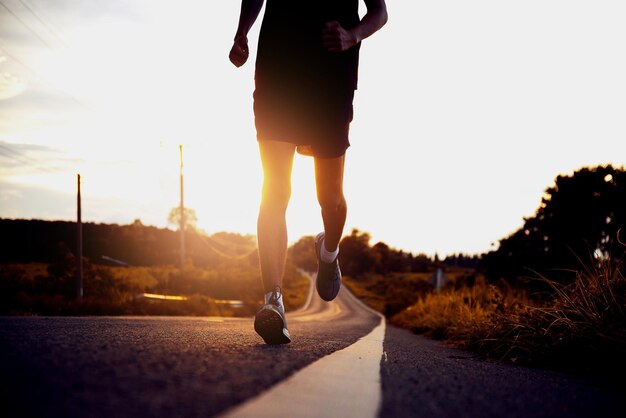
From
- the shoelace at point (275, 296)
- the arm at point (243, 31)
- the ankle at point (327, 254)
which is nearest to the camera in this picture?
the shoelace at point (275, 296)

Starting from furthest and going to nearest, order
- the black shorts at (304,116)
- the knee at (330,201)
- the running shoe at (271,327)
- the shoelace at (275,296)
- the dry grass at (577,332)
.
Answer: the knee at (330,201) < the black shorts at (304,116) < the shoelace at (275,296) < the running shoe at (271,327) < the dry grass at (577,332)

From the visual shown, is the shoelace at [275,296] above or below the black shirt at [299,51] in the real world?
below

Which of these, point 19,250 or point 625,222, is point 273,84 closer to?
point 625,222

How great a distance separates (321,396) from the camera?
1.34 m

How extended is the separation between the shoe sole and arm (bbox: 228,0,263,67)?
1.77 meters

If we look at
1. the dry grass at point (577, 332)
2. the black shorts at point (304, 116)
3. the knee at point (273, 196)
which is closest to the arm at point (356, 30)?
the black shorts at point (304, 116)

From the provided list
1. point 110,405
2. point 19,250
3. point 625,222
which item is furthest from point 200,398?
point 19,250

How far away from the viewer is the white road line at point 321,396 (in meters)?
1.17

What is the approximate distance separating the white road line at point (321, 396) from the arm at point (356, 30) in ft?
6.47

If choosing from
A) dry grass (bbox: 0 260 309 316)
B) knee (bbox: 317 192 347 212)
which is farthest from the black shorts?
dry grass (bbox: 0 260 309 316)

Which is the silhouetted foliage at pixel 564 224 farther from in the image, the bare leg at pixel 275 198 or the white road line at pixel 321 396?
the white road line at pixel 321 396

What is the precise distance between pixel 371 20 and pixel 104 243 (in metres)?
49.1

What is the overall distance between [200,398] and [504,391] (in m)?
0.96

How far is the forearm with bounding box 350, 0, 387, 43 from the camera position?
3.33 meters
